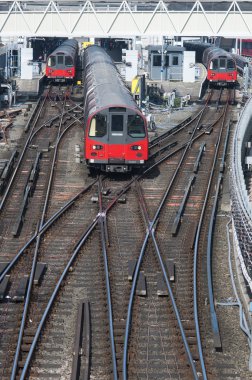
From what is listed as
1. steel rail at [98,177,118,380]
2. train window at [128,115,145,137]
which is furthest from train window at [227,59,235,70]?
steel rail at [98,177,118,380]

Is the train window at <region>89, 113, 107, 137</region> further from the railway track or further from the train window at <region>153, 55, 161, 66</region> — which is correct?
the train window at <region>153, 55, 161, 66</region>

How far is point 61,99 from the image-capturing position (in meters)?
33.5

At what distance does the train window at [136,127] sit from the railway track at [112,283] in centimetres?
132

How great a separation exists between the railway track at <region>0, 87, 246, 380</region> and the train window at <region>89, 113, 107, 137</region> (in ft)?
4.36

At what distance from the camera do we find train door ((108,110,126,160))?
18.3 metres

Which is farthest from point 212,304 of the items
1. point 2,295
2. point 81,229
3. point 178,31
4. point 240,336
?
point 178,31

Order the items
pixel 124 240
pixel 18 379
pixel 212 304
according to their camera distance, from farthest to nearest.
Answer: pixel 124 240
pixel 212 304
pixel 18 379

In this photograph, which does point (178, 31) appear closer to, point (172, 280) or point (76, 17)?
point (76, 17)

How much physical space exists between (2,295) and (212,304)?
344 centimetres

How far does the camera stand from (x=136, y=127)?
60.5 feet

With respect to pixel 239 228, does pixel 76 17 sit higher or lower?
higher

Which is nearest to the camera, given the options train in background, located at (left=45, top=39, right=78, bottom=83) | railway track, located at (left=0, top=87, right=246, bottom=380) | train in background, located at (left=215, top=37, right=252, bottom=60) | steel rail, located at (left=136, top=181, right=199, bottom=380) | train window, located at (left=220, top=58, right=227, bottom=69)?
steel rail, located at (left=136, top=181, right=199, bottom=380)

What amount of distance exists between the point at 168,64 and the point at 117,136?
2223 cm

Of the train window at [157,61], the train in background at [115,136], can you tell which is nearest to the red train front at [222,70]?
the train window at [157,61]
